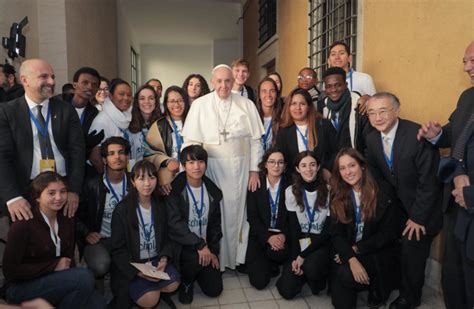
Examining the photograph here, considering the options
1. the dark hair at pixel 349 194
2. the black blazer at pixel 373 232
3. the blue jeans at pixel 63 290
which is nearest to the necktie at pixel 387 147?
the dark hair at pixel 349 194

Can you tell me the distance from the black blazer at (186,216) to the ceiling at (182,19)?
33.1 ft

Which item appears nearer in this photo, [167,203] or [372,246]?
[372,246]

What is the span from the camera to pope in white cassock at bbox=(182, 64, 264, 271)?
3.60m

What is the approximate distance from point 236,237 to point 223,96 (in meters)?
1.44

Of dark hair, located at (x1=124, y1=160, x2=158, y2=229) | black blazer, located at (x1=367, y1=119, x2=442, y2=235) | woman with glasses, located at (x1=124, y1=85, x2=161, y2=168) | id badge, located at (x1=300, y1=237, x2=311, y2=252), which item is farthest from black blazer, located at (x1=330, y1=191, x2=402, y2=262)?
woman with glasses, located at (x1=124, y1=85, x2=161, y2=168)

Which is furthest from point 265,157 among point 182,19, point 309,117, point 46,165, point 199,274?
point 182,19

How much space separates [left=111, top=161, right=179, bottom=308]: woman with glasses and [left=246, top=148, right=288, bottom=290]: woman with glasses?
797 mm

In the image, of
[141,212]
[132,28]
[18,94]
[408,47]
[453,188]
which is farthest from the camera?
[132,28]

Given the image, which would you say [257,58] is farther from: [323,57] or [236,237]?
[236,237]

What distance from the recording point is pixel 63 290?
2.46m

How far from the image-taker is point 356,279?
112 inches

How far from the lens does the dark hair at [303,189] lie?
3277 mm

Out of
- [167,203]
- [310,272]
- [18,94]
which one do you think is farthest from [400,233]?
[18,94]

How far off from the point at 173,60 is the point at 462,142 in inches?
751
